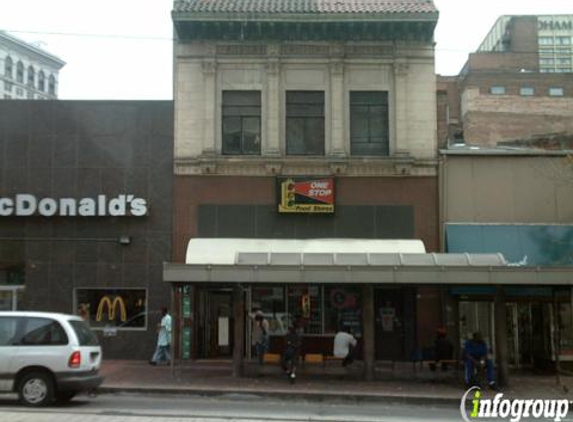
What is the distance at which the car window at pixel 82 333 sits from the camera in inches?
552

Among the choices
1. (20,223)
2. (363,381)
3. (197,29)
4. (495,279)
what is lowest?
(363,381)

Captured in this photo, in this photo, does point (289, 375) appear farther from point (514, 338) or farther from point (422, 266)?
point (514, 338)

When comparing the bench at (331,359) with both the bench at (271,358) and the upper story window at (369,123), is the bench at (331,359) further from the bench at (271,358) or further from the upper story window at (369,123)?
the upper story window at (369,123)

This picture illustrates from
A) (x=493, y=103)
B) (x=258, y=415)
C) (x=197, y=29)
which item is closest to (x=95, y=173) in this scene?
(x=197, y=29)

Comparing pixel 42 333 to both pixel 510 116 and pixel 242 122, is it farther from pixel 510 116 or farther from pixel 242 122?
pixel 510 116

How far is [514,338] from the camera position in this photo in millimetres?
22234

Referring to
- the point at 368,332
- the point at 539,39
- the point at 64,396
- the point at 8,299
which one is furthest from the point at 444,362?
the point at 539,39

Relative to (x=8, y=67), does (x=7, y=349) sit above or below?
below

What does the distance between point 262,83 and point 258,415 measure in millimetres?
13000

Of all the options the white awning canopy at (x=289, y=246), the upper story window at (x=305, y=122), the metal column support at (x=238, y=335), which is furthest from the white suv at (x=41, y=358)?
the upper story window at (x=305, y=122)

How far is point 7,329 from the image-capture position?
13852mm

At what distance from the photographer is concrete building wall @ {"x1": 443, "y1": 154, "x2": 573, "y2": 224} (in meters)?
23.1

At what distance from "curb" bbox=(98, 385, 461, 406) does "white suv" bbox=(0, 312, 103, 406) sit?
2720 mm

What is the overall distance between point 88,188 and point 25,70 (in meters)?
99.6
